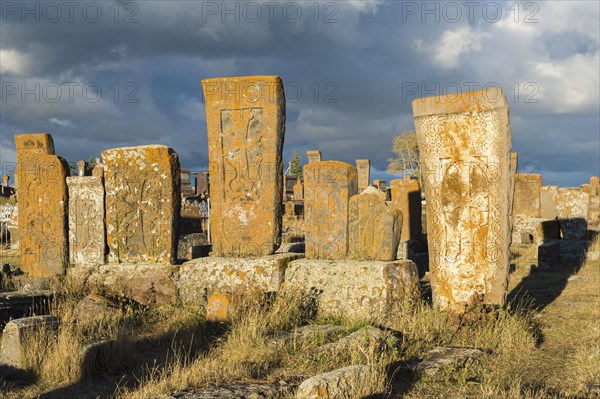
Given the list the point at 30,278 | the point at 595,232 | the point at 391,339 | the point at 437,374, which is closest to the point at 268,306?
the point at 391,339

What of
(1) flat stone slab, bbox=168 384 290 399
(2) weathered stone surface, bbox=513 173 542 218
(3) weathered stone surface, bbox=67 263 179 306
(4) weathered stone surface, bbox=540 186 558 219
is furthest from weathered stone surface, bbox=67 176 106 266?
(4) weathered stone surface, bbox=540 186 558 219

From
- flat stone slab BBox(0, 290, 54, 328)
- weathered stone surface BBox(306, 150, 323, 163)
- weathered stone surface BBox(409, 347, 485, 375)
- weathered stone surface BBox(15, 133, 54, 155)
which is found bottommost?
weathered stone surface BBox(409, 347, 485, 375)

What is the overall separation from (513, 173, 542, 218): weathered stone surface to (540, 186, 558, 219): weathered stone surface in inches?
10.4

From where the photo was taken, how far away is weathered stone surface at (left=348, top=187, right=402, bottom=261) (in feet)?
23.3

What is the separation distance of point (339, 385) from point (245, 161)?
4041 millimetres

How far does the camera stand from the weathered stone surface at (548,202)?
16031mm

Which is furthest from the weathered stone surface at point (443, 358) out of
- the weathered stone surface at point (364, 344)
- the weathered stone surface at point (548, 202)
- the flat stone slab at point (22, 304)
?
the weathered stone surface at point (548, 202)

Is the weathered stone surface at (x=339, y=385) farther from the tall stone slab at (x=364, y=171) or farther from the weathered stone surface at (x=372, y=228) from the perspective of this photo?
the tall stone slab at (x=364, y=171)

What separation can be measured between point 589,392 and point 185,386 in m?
2.84

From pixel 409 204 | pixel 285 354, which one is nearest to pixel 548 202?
pixel 409 204

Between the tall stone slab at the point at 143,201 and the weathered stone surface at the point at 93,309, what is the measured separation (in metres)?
1.21

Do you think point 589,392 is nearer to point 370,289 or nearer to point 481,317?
point 481,317

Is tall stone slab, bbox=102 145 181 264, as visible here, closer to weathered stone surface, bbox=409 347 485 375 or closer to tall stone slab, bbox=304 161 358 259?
tall stone slab, bbox=304 161 358 259

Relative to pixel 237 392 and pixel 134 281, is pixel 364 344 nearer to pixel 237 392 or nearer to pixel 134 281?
pixel 237 392
